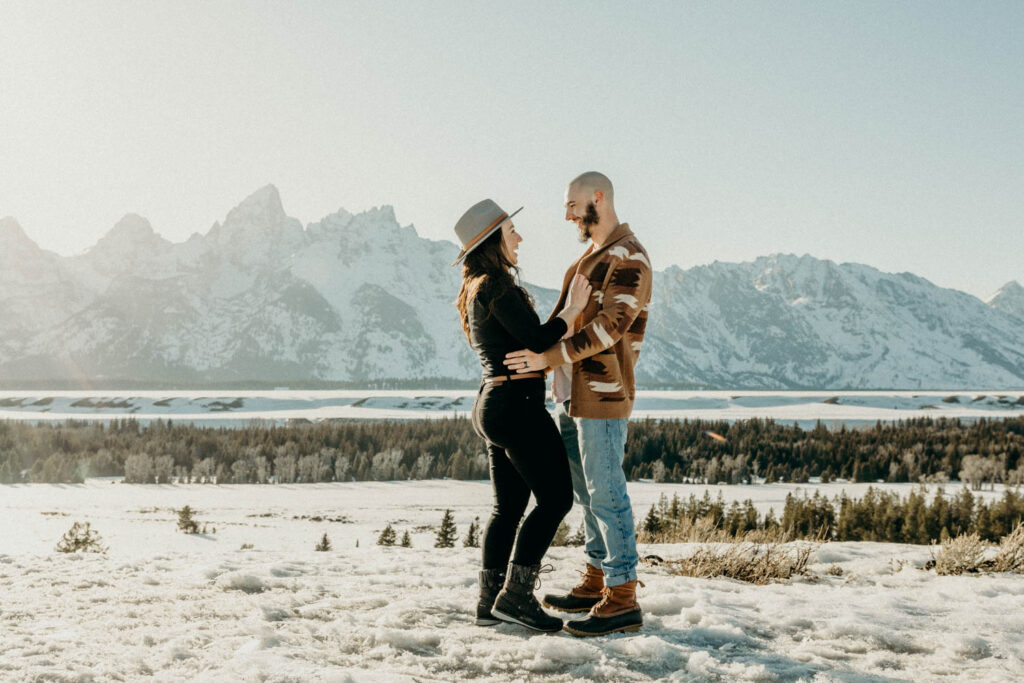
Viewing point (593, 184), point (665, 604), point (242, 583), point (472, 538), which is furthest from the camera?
point (472, 538)

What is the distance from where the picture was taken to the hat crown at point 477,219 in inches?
200

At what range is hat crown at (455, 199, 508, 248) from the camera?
507cm

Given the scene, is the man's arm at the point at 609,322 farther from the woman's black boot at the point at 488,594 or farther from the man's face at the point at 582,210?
the woman's black boot at the point at 488,594

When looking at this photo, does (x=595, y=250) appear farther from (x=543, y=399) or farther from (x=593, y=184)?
(x=543, y=399)

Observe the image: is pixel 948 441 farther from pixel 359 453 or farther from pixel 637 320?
pixel 637 320

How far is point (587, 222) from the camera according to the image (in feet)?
17.5

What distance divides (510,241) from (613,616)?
2624 mm

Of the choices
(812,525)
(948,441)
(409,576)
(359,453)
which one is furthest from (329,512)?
(948,441)

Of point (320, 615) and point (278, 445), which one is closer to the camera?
point (320, 615)

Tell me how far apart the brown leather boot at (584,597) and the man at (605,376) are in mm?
284

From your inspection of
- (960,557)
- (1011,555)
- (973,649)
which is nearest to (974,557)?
(960,557)

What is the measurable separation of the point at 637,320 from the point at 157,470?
12057 centimetres

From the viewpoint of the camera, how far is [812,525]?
141 feet

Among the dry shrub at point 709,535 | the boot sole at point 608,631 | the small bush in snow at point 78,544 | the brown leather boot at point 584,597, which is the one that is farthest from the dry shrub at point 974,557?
the small bush in snow at point 78,544
